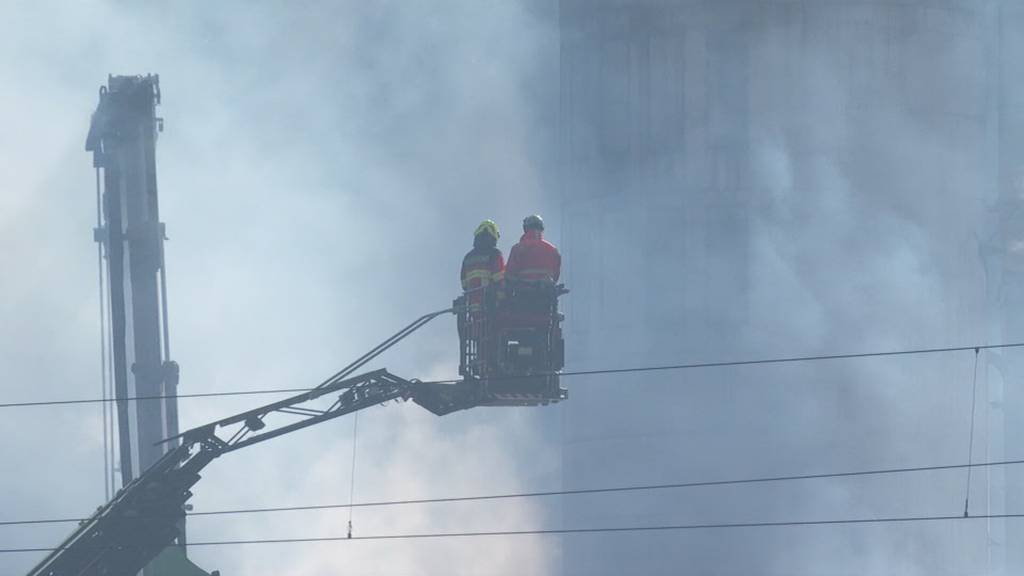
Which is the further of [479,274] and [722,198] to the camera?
[722,198]

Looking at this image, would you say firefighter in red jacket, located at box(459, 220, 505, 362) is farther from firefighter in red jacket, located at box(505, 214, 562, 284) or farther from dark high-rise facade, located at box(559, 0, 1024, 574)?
dark high-rise facade, located at box(559, 0, 1024, 574)

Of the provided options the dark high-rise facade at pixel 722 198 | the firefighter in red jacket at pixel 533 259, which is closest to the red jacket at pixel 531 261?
the firefighter in red jacket at pixel 533 259

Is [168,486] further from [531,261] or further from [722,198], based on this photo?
[722,198]

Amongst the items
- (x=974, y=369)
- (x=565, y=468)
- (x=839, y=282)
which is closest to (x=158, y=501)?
(x=565, y=468)

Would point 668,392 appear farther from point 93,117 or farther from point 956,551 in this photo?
point 93,117

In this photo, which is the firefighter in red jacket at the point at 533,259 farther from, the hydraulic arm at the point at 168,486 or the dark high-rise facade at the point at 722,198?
the dark high-rise facade at the point at 722,198

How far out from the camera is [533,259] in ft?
53.8

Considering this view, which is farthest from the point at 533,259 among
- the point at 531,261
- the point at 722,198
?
the point at 722,198

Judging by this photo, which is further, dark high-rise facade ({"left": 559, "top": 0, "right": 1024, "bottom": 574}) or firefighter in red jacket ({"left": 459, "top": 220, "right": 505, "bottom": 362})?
dark high-rise facade ({"left": 559, "top": 0, "right": 1024, "bottom": 574})

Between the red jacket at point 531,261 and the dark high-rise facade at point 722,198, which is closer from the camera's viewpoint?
the red jacket at point 531,261

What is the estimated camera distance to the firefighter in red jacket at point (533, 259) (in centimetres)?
1639

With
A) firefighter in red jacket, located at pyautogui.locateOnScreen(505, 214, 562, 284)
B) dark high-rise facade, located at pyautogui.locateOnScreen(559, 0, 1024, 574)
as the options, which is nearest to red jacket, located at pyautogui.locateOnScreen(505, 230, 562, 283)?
firefighter in red jacket, located at pyautogui.locateOnScreen(505, 214, 562, 284)

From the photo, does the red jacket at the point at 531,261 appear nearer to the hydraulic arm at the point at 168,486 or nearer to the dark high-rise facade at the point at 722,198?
the hydraulic arm at the point at 168,486

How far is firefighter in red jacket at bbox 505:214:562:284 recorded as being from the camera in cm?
1639
